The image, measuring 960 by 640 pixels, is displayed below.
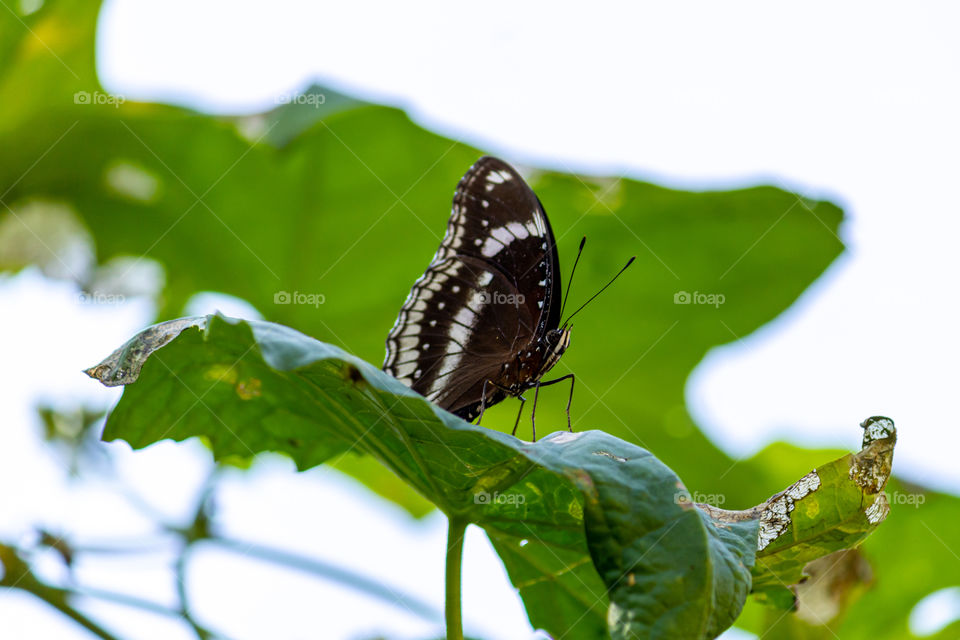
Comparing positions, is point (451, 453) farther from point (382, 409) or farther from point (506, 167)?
point (506, 167)

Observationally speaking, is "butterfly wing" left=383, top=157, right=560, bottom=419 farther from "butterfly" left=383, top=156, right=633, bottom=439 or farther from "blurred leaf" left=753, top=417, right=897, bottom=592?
"blurred leaf" left=753, top=417, right=897, bottom=592

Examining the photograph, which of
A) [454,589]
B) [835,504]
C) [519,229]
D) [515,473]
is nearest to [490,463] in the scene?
[515,473]

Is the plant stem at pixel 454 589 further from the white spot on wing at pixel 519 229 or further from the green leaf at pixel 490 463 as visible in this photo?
the white spot on wing at pixel 519 229

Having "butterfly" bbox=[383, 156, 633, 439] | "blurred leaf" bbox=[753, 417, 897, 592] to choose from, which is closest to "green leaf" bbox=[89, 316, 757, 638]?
"blurred leaf" bbox=[753, 417, 897, 592]

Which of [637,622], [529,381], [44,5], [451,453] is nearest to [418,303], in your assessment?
[529,381]

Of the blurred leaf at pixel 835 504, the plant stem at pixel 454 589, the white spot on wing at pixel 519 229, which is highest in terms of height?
the white spot on wing at pixel 519 229

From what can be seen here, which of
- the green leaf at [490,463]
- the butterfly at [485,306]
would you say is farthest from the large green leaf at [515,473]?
the butterfly at [485,306]
